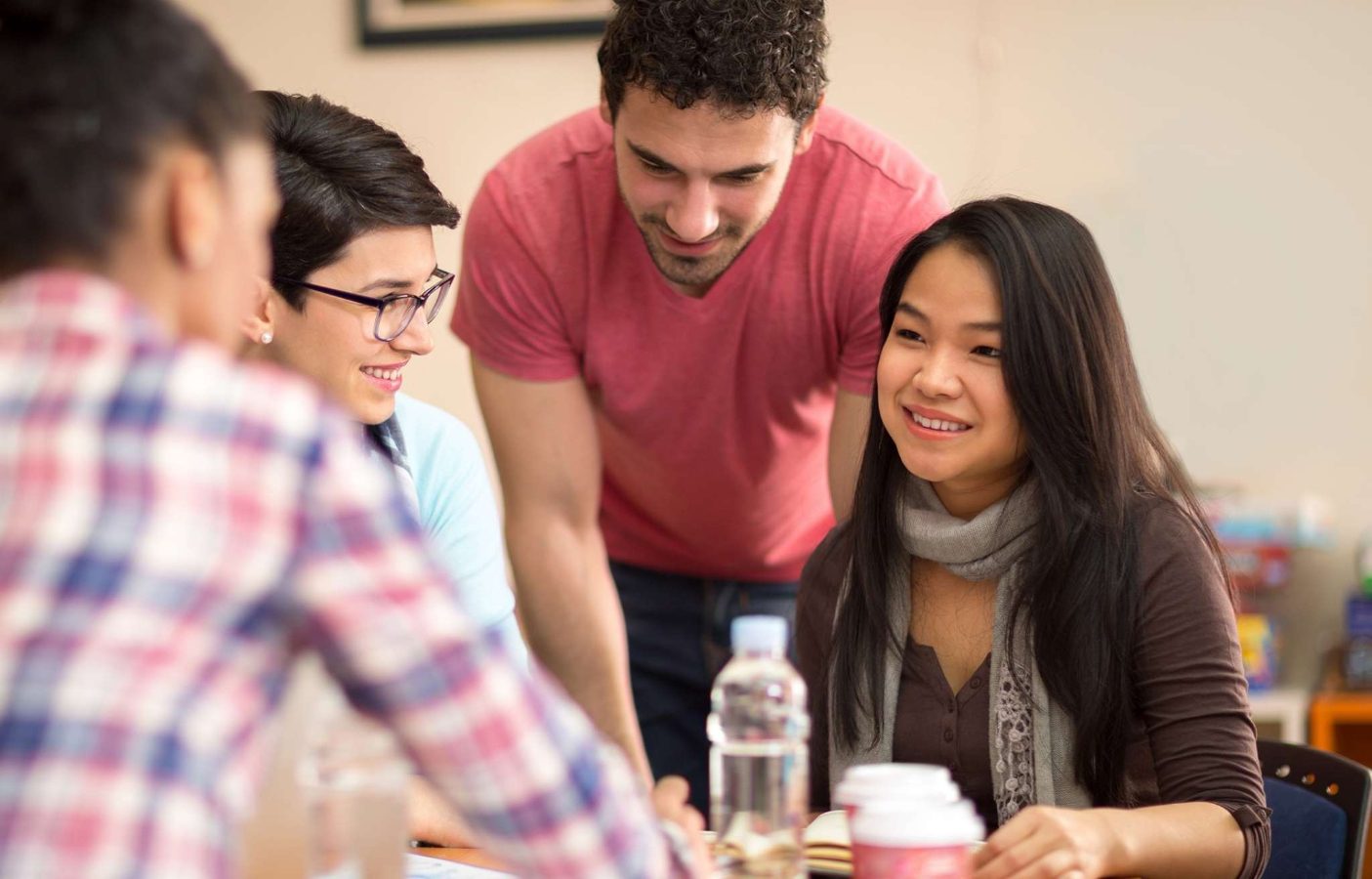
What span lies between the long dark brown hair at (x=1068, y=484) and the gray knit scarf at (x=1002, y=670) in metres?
0.02

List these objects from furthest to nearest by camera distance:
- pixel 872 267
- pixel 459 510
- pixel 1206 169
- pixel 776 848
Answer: pixel 1206 169
pixel 872 267
pixel 459 510
pixel 776 848

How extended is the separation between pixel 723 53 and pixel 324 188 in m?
0.48

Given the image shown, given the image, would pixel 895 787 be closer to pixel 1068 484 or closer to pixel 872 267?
pixel 1068 484

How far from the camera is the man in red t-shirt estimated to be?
A: 6.20ft

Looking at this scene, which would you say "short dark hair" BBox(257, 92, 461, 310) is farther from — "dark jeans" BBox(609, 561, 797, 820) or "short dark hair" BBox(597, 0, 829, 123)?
Answer: "dark jeans" BBox(609, 561, 797, 820)

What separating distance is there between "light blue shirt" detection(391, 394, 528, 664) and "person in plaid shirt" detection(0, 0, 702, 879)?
1013 millimetres

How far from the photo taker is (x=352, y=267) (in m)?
1.75

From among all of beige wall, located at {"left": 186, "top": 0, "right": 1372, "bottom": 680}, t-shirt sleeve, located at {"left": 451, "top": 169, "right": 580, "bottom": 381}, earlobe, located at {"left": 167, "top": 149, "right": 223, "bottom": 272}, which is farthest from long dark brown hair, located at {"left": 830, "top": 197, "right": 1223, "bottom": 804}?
beige wall, located at {"left": 186, "top": 0, "right": 1372, "bottom": 680}

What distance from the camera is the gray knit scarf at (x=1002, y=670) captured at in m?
1.62

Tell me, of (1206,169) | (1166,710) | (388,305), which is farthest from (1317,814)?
(1206,169)

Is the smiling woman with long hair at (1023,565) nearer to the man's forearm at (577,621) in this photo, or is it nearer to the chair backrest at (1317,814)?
the chair backrest at (1317,814)

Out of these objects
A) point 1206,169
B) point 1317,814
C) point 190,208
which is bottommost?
point 1317,814

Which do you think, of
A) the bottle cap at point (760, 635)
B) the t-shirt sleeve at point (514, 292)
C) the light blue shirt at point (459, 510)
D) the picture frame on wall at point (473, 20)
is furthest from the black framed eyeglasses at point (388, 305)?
the picture frame on wall at point (473, 20)

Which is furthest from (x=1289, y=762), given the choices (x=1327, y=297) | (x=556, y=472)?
(x=1327, y=297)
